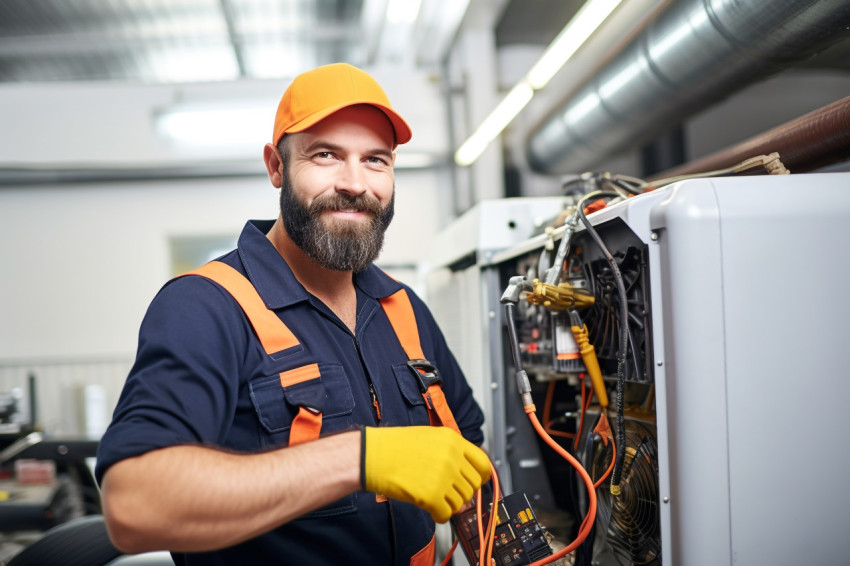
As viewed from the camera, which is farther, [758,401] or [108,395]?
[108,395]

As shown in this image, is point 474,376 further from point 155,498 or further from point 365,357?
point 155,498

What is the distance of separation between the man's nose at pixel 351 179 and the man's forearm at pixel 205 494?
21.6 inches

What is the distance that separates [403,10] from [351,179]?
2136 mm

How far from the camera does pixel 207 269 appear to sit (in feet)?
3.73

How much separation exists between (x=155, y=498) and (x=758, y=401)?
862 millimetres

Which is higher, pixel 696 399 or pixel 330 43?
pixel 330 43

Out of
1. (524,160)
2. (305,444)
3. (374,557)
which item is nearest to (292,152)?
(305,444)

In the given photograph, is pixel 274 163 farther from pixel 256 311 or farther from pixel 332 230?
pixel 256 311

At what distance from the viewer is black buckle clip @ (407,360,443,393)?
51.6 inches

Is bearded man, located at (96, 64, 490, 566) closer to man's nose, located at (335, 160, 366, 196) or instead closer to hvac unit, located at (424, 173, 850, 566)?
man's nose, located at (335, 160, 366, 196)

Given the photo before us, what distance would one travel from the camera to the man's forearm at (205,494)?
2.72 feet

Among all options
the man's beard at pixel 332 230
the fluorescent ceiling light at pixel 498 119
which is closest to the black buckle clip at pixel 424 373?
the man's beard at pixel 332 230

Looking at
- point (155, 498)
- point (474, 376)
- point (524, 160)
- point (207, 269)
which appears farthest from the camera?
point (524, 160)

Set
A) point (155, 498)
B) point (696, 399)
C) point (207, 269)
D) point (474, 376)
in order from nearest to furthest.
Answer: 1. point (155, 498)
2. point (696, 399)
3. point (207, 269)
4. point (474, 376)
